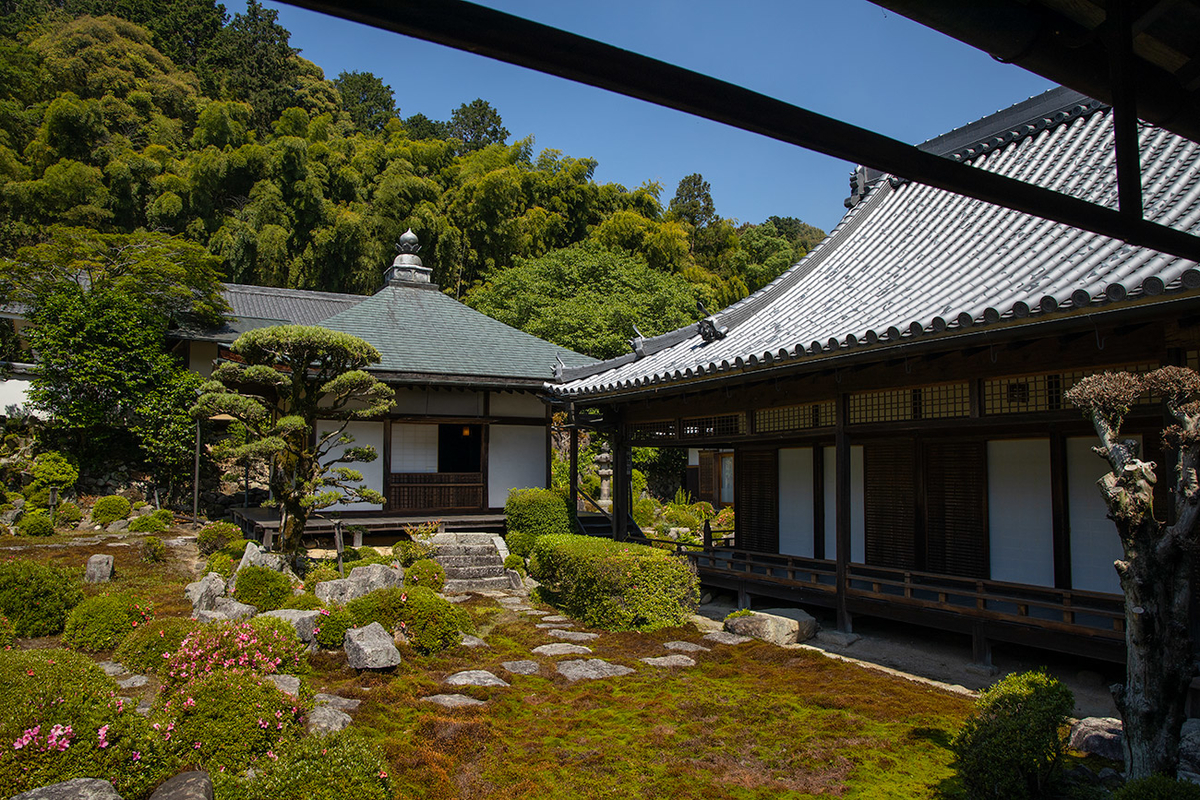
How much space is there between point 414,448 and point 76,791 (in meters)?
13.6

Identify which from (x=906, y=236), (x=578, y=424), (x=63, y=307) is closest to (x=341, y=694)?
(x=578, y=424)

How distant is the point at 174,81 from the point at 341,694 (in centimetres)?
4514

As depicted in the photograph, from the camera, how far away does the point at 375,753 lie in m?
4.54

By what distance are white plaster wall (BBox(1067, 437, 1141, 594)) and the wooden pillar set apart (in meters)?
2.43

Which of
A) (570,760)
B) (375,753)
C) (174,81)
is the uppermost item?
(174,81)

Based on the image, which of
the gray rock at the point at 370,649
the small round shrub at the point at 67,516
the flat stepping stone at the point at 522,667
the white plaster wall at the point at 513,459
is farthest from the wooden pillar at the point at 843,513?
the small round shrub at the point at 67,516

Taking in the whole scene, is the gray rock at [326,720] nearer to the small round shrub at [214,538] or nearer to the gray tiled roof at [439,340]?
the small round shrub at [214,538]

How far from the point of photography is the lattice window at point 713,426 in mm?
11629

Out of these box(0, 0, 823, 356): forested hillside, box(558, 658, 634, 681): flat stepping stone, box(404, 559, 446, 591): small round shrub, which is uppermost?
box(0, 0, 823, 356): forested hillside

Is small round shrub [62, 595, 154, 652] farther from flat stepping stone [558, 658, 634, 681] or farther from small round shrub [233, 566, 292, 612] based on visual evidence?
flat stepping stone [558, 658, 634, 681]

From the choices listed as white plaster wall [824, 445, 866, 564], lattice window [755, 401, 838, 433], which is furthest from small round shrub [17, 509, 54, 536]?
white plaster wall [824, 445, 866, 564]

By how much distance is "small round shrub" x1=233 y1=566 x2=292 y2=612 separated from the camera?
9055 mm

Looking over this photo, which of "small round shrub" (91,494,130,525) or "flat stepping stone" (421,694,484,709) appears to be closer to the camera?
"flat stepping stone" (421,694,484,709)

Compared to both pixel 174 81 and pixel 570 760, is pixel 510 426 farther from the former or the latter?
pixel 174 81
